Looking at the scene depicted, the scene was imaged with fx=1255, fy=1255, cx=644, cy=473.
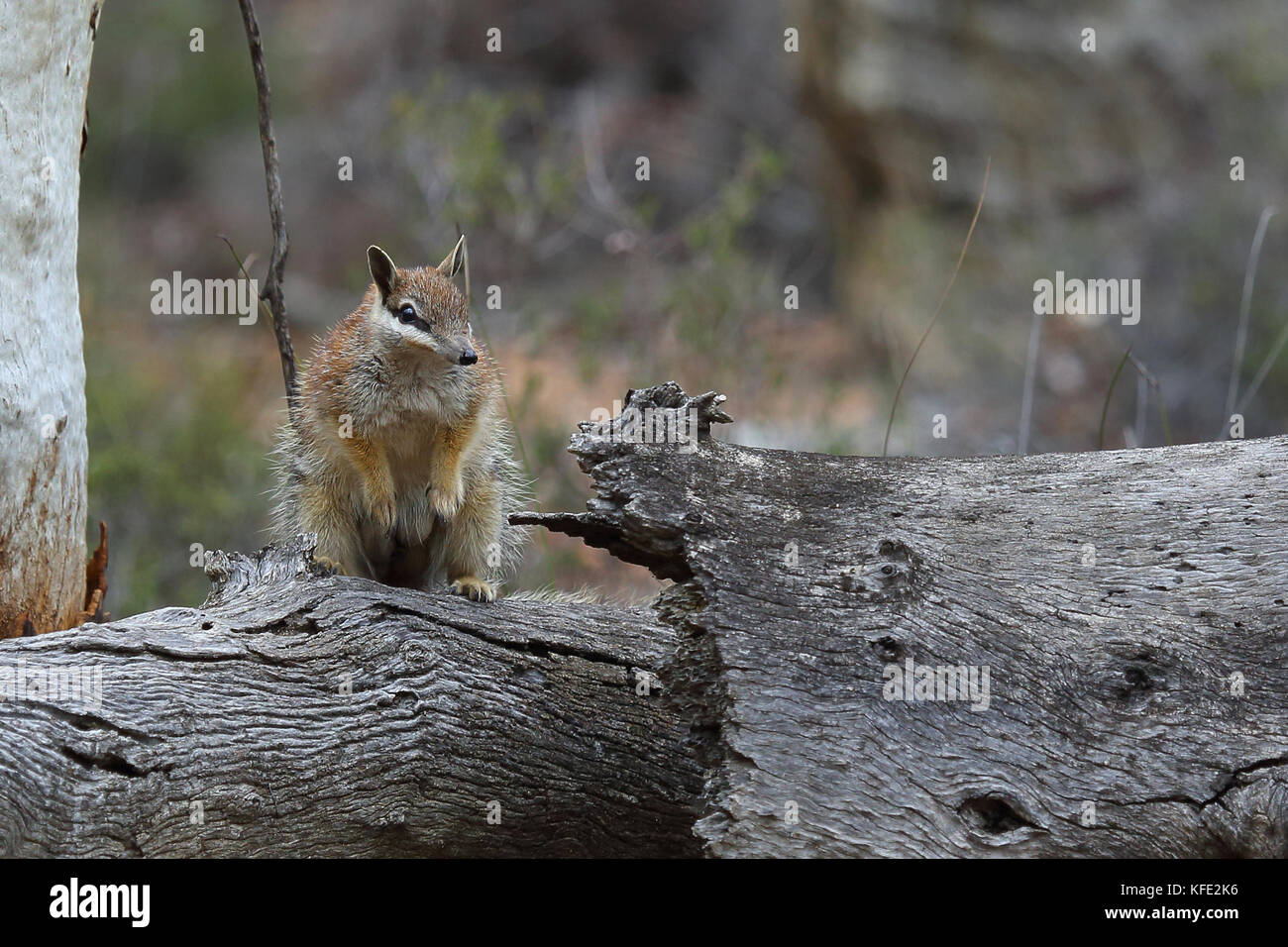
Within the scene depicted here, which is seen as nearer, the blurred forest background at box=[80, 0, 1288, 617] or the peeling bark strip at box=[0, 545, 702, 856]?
the peeling bark strip at box=[0, 545, 702, 856]

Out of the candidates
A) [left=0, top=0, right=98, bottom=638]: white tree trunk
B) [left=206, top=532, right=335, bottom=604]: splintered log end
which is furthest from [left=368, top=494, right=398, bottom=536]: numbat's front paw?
[left=0, top=0, right=98, bottom=638]: white tree trunk

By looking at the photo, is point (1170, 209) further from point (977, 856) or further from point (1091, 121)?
point (977, 856)

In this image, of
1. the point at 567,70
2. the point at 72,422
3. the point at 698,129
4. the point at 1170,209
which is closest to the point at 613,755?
the point at 72,422

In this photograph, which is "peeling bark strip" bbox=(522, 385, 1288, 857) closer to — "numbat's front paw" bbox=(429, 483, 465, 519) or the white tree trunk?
"numbat's front paw" bbox=(429, 483, 465, 519)

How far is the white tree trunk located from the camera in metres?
4.70

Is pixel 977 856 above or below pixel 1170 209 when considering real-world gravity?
below

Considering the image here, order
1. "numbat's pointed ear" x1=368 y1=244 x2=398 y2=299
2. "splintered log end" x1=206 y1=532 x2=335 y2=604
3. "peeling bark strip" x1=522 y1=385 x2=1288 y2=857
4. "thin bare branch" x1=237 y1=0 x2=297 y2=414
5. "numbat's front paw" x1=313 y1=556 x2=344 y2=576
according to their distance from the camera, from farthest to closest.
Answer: "thin bare branch" x1=237 y1=0 x2=297 y2=414
"numbat's pointed ear" x1=368 y1=244 x2=398 y2=299
"numbat's front paw" x1=313 y1=556 x2=344 y2=576
"splintered log end" x1=206 y1=532 x2=335 y2=604
"peeling bark strip" x1=522 y1=385 x2=1288 y2=857

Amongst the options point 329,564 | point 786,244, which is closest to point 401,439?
point 329,564

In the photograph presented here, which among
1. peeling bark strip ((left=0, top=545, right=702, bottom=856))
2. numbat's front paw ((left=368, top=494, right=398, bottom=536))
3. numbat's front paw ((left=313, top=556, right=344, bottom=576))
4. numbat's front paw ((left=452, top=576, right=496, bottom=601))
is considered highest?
numbat's front paw ((left=368, top=494, right=398, bottom=536))

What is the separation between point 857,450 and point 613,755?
7358mm

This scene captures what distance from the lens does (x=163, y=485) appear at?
10070 mm

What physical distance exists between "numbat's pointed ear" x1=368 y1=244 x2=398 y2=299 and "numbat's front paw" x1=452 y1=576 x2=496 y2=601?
1296 mm

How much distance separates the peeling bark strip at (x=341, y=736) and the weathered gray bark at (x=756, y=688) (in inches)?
0.4

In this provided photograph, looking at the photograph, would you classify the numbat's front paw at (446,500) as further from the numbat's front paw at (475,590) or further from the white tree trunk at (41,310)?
the white tree trunk at (41,310)
